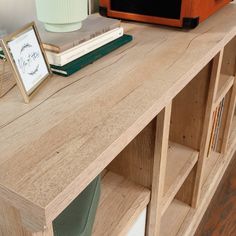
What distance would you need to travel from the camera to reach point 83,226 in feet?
2.25

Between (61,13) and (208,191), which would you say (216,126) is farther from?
(61,13)

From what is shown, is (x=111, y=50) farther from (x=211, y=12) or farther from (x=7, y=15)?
(x=211, y=12)

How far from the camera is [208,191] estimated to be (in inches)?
58.1

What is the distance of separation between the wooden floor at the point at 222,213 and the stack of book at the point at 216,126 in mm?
192

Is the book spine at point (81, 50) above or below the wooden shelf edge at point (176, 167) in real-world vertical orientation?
above

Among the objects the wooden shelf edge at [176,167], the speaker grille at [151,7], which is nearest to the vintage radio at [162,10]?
the speaker grille at [151,7]

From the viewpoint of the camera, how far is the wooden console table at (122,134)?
47cm

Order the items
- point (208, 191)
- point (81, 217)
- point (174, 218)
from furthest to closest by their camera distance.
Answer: point (208, 191), point (174, 218), point (81, 217)

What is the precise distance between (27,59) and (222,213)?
1223mm

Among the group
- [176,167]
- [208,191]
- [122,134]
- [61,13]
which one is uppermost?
[61,13]

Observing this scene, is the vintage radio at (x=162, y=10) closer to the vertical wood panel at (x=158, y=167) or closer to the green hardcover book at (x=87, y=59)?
the green hardcover book at (x=87, y=59)

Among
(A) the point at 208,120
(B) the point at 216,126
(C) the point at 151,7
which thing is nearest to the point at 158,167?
(A) the point at 208,120

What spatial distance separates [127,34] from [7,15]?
342mm

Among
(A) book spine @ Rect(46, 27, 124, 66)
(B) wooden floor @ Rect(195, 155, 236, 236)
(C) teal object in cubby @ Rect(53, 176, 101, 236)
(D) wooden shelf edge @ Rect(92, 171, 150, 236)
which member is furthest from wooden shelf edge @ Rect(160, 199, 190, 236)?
(A) book spine @ Rect(46, 27, 124, 66)
